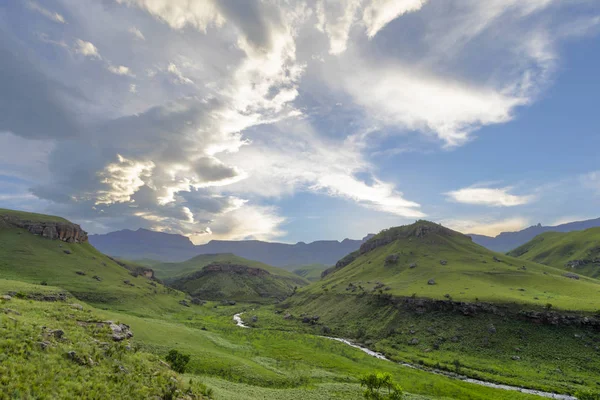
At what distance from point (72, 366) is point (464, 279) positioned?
5542 inches

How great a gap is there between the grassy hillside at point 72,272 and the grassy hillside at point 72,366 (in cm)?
9030

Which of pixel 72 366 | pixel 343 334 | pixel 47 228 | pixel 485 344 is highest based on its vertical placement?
pixel 47 228

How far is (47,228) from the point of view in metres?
171

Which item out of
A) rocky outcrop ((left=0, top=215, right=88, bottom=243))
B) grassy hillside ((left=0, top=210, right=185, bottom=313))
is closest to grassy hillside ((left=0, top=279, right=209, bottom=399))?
grassy hillside ((left=0, top=210, right=185, bottom=313))

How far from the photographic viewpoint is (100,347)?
100 feet

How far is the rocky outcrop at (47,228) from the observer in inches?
6536

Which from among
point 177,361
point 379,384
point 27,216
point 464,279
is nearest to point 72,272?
point 27,216

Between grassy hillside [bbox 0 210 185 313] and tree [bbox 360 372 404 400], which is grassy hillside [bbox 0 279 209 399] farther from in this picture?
grassy hillside [bbox 0 210 185 313]

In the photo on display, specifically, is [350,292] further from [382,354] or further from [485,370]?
[485,370]

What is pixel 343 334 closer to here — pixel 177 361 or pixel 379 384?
pixel 379 384

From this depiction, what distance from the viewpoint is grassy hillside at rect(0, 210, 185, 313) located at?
369 ft

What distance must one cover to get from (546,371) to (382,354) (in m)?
37.9

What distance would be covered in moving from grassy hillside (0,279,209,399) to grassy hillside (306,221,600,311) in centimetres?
10305

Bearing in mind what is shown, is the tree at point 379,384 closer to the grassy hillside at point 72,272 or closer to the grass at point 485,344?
the grass at point 485,344
